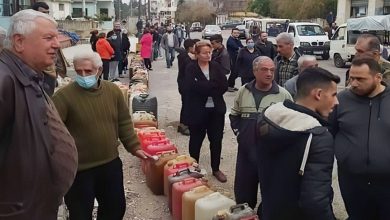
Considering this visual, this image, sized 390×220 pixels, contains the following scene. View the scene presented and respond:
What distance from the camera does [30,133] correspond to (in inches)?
85.3

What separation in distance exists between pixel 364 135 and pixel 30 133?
2.34 m

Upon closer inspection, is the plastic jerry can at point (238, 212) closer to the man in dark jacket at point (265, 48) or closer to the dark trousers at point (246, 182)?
the dark trousers at point (246, 182)

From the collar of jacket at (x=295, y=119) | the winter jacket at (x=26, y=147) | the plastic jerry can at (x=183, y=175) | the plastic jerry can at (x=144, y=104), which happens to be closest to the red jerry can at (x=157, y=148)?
the plastic jerry can at (x=183, y=175)

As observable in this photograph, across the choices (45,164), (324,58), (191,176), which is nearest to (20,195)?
(45,164)

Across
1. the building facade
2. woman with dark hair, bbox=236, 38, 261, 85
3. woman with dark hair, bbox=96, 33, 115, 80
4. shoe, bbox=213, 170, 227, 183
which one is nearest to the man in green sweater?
shoe, bbox=213, 170, 227, 183

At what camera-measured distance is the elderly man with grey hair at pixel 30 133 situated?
2.14 meters

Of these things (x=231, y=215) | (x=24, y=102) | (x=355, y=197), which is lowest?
(x=231, y=215)

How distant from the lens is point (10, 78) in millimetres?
2150

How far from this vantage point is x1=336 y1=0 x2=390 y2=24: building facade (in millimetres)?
36250

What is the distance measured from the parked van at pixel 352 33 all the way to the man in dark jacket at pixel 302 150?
1799cm

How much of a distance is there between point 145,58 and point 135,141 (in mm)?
14321

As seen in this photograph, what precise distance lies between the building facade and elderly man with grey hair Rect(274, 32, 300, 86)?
32.9 meters

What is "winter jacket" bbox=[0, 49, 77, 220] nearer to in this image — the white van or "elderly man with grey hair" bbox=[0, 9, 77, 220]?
"elderly man with grey hair" bbox=[0, 9, 77, 220]

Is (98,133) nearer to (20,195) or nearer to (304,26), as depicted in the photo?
(20,195)
